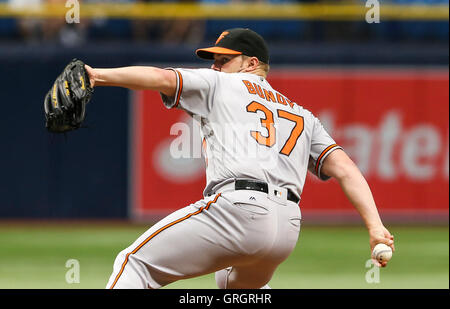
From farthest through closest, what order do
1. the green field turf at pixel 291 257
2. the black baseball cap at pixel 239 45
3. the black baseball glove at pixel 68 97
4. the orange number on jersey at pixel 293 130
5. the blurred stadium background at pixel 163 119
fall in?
the blurred stadium background at pixel 163 119, the green field turf at pixel 291 257, the black baseball cap at pixel 239 45, the orange number on jersey at pixel 293 130, the black baseball glove at pixel 68 97

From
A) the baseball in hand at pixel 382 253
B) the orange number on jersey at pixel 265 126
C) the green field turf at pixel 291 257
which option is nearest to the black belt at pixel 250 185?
the orange number on jersey at pixel 265 126

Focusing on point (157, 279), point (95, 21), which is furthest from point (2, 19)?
point (157, 279)

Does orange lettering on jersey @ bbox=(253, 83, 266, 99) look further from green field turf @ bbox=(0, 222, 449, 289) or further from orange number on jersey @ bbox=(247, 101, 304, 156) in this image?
green field turf @ bbox=(0, 222, 449, 289)

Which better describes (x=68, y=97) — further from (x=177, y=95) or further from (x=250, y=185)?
(x=250, y=185)

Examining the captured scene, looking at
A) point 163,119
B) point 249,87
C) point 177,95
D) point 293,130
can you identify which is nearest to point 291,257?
point 163,119

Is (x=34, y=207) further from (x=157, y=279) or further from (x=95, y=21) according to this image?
(x=157, y=279)

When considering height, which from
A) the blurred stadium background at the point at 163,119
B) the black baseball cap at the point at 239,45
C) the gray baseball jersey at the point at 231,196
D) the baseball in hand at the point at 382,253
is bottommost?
the baseball in hand at the point at 382,253

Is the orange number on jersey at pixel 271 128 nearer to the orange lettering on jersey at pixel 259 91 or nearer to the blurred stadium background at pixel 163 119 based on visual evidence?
the orange lettering on jersey at pixel 259 91
